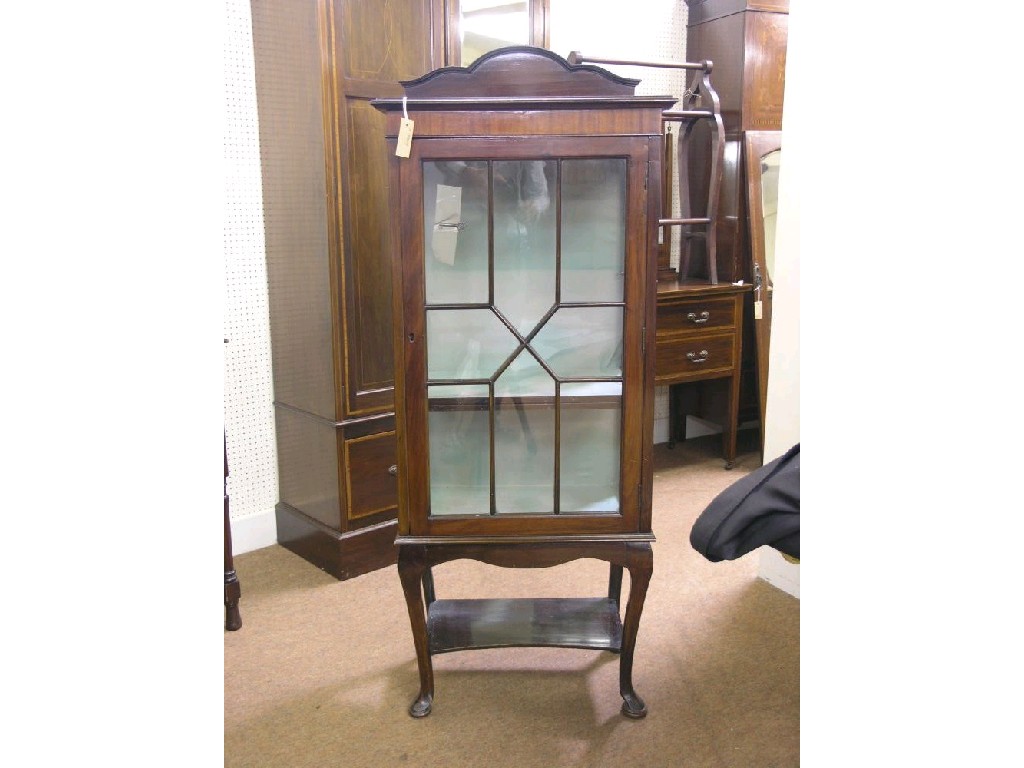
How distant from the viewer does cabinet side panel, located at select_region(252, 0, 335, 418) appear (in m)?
2.45

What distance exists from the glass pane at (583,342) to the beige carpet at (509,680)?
0.81m

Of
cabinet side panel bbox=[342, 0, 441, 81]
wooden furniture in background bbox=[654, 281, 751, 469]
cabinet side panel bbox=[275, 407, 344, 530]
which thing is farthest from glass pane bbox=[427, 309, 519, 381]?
wooden furniture in background bbox=[654, 281, 751, 469]

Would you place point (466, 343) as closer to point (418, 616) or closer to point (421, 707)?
point (418, 616)

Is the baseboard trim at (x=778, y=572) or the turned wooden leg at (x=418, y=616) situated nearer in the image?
Result: the turned wooden leg at (x=418, y=616)

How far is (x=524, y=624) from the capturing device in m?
2.04

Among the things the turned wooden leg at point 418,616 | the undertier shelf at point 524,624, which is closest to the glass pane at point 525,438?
the turned wooden leg at point 418,616

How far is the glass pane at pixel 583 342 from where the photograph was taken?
5.72 ft

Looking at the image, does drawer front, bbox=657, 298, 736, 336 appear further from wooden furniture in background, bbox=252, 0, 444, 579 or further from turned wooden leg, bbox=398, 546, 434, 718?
turned wooden leg, bbox=398, 546, 434, 718

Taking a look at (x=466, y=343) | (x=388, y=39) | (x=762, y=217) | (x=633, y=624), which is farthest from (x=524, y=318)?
(x=762, y=217)

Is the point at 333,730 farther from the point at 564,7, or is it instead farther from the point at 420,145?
the point at 564,7

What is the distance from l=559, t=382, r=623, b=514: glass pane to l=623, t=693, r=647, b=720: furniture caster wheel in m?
0.46

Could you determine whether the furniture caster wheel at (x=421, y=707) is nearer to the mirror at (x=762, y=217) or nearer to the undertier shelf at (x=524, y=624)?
the undertier shelf at (x=524, y=624)

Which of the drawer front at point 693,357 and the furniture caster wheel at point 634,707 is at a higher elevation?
the drawer front at point 693,357
